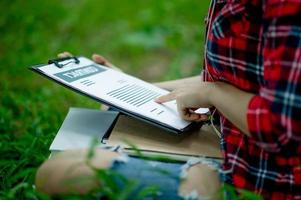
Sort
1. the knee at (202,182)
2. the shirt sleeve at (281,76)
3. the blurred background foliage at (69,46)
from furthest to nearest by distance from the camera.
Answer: the blurred background foliage at (69,46), the knee at (202,182), the shirt sleeve at (281,76)

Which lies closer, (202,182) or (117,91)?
(202,182)

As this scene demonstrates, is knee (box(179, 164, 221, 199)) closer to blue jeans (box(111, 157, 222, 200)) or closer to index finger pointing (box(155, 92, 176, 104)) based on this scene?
blue jeans (box(111, 157, 222, 200))

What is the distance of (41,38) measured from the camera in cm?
286

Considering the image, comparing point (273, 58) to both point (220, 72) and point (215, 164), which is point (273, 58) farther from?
point (215, 164)

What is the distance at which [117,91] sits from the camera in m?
1.37

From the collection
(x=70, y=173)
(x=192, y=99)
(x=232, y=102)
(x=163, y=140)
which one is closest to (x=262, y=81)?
(x=232, y=102)

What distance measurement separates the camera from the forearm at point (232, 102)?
109cm

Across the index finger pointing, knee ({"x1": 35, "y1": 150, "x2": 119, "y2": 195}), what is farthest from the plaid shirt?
knee ({"x1": 35, "y1": 150, "x2": 119, "y2": 195})

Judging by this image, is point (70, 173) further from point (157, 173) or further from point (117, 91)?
point (117, 91)

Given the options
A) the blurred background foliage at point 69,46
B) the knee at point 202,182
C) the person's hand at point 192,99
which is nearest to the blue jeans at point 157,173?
the knee at point 202,182

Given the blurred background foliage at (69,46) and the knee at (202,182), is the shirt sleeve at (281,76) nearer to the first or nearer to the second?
the knee at (202,182)

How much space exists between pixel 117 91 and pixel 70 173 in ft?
0.96

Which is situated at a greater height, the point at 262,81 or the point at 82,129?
the point at 262,81

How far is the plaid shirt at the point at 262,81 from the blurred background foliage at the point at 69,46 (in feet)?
2.05
